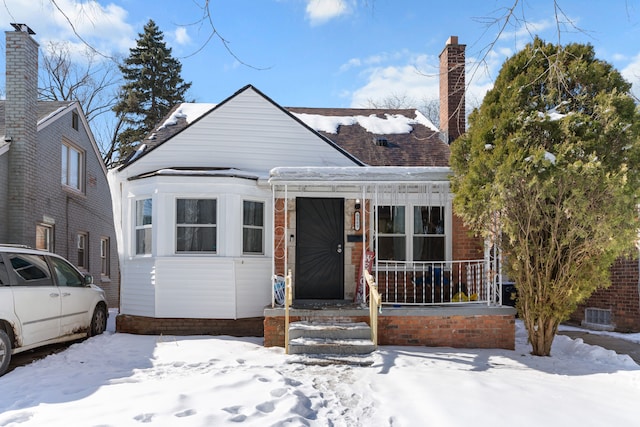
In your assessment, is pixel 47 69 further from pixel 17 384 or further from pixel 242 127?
pixel 17 384

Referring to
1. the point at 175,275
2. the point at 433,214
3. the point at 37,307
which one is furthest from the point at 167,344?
the point at 433,214

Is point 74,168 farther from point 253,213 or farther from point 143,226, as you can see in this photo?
point 253,213

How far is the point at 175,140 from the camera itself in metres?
9.26

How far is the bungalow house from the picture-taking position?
7746 millimetres

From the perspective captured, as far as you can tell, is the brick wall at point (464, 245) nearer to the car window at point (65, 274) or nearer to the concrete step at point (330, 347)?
the concrete step at point (330, 347)

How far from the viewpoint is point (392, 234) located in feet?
31.1

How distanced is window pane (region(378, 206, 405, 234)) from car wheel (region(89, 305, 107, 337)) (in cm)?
553

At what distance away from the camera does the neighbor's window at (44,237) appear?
11.2 meters

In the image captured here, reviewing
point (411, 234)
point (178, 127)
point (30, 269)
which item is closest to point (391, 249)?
point (411, 234)

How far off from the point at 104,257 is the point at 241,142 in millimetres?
9519

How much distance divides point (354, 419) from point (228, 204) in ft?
16.8

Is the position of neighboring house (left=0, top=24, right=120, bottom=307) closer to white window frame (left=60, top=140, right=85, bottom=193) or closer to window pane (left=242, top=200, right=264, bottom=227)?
white window frame (left=60, top=140, right=85, bottom=193)

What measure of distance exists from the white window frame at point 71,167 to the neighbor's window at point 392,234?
29.8 feet

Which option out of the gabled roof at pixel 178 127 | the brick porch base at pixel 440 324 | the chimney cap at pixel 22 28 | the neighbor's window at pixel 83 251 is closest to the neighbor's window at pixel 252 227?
the brick porch base at pixel 440 324
